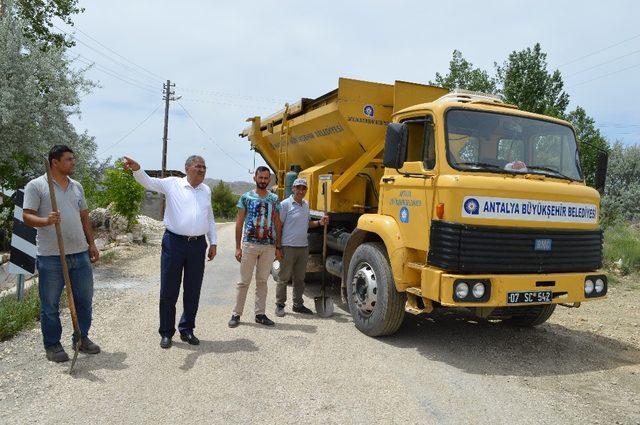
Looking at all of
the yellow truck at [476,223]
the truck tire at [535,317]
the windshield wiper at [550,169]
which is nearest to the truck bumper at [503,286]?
the yellow truck at [476,223]

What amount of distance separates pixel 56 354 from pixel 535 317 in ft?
17.1

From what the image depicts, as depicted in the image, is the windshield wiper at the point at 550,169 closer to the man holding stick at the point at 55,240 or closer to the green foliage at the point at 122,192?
the man holding stick at the point at 55,240

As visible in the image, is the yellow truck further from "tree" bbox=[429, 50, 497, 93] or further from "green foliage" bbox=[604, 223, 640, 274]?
"tree" bbox=[429, 50, 497, 93]

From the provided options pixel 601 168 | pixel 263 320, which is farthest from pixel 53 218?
pixel 601 168

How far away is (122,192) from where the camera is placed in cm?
1458

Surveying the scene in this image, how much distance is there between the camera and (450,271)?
461cm

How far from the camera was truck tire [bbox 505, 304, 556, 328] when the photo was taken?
5844mm

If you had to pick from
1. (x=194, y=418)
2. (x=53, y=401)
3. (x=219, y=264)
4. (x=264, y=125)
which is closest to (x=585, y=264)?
(x=194, y=418)

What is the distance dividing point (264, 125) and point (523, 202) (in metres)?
6.62

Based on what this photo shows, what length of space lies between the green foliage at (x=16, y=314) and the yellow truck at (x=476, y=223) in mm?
3590

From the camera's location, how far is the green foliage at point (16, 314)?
4.98m

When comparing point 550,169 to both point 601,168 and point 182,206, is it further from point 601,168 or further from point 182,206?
point 182,206

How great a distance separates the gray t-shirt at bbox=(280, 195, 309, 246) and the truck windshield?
232 cm

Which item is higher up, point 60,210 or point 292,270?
point 60,210
